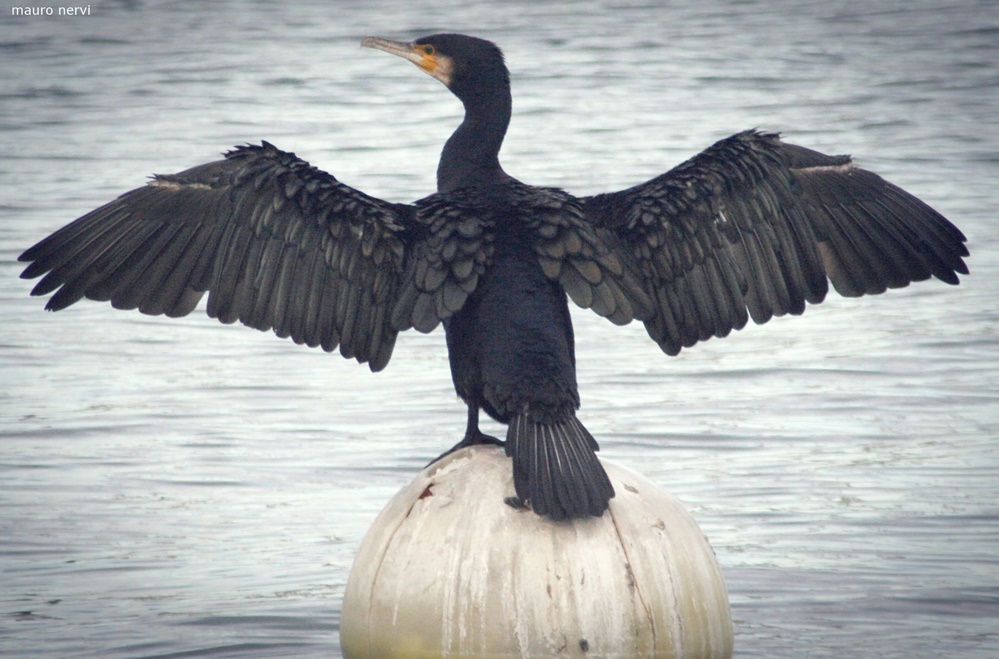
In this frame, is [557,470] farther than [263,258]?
No

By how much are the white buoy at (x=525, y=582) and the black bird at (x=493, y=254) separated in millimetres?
420

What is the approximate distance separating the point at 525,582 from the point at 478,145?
7.13ft

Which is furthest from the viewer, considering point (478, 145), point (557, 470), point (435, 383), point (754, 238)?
point (435, 383)

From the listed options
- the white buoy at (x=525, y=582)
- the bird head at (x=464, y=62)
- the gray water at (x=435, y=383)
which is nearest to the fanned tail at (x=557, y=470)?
the white buoy at (x=525, y=582)

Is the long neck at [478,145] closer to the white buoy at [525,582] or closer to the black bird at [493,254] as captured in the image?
the black bird at [493,254]

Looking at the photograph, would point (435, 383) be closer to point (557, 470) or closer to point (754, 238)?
point (754, 238)

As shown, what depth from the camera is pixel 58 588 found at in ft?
25.4

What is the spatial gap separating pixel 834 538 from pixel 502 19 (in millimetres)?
18833

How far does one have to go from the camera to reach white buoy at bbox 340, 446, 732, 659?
477 centimetres

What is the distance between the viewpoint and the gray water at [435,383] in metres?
7.63

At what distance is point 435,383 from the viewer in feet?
39.1

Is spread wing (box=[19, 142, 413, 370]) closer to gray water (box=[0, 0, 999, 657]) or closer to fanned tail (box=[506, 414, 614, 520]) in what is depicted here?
fanned tail (box=[506, 414, 614, 520])

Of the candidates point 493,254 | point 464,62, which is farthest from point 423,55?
point 493,254

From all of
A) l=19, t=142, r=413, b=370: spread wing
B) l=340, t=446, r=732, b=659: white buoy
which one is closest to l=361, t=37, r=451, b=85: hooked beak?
l=19, t=142, r=413, b=370: spread wing
